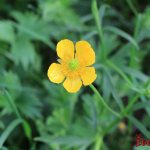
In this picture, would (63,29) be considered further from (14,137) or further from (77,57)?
(77,57)

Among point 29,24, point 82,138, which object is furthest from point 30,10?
point 82,138

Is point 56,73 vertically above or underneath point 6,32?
Answer: underneath

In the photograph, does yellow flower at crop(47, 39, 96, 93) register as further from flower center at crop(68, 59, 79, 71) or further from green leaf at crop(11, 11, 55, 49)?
green leaf at crop(11, 11, 55, 49)

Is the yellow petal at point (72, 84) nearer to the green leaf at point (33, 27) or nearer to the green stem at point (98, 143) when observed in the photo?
the green stem at point (98, 143)

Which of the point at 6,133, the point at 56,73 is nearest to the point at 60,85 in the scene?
the point at 6,133

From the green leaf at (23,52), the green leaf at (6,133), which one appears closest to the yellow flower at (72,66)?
the green leaf at (6,133)

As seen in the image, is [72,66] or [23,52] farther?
[23,52]

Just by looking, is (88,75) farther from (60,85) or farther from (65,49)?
(60,85)
